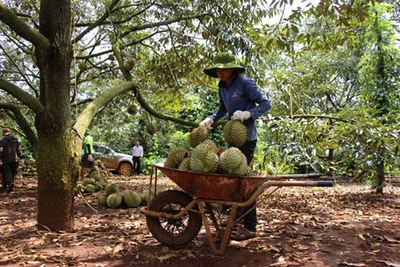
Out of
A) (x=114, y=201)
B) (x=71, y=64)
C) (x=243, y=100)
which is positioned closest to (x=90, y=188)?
(x=114, y=201)

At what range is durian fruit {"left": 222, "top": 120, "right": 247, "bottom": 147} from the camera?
3797 mm

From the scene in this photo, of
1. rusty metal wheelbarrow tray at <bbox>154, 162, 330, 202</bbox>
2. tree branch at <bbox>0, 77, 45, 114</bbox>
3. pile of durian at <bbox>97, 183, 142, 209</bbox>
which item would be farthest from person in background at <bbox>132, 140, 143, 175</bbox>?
rusty metal wheelbarrow tray at <bbox>154, 162, 330, 202</bbox>

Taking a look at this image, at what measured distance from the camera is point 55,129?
4.44 meters

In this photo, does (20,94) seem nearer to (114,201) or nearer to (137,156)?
(114,201)

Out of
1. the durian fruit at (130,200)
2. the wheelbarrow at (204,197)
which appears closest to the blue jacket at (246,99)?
the wheelbarrow at (204,197)

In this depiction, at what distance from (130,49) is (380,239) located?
27.1 feet

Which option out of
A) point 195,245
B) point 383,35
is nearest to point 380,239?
point 195,245

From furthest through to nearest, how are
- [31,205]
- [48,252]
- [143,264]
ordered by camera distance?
[31,205] < [48,252] < [143,264]

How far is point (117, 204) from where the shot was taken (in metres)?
6.40

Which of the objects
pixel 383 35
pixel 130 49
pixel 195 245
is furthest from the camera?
pixel 130 49

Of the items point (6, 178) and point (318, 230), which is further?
point (6, 178)

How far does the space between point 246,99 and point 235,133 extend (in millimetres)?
666

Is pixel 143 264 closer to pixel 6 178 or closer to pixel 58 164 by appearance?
pixel 58 164

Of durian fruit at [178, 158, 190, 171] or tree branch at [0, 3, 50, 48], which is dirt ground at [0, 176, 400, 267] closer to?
durian fruit at [178, 158, 190, 171]
